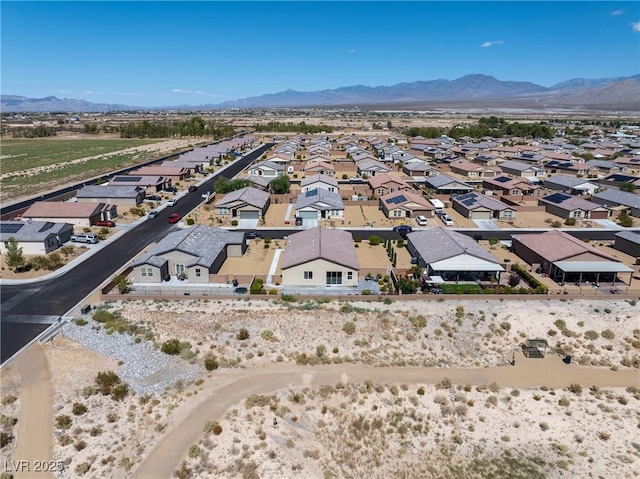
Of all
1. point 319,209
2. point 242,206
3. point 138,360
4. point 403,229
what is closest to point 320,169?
point 319,209

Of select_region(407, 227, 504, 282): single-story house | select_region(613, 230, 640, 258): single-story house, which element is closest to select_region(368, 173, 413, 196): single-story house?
select_region(613, 230, 640, 258): single-story house

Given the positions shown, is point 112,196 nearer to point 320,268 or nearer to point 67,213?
point 67,213


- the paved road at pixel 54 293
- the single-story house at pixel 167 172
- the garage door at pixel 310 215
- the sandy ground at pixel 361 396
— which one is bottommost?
the sandy ground at pixel 361 396

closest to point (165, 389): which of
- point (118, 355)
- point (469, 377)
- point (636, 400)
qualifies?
point (118, 355)

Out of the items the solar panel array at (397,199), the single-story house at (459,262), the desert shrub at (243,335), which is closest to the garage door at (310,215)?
the solar panel array at (397,199)

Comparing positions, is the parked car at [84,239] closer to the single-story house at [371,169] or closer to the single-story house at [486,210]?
the single-story house at [486,210]

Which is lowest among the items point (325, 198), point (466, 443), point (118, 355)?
point (466, 443)

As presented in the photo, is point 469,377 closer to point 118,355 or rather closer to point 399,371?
point 399,371
